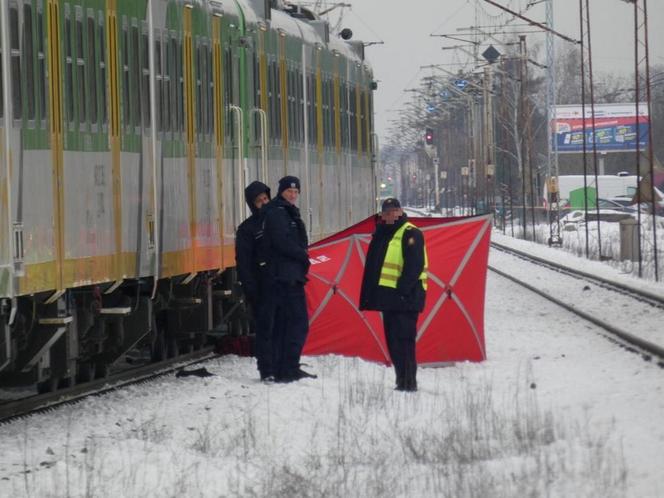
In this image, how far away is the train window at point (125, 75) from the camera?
1388cm

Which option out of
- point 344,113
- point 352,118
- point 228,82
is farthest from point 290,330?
point 352,118

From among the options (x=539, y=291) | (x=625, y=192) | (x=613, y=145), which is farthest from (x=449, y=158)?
(x=539, y=291)

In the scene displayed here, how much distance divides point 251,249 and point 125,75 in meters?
2.11

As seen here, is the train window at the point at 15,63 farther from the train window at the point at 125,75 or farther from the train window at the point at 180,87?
the train window at the point at 180,87

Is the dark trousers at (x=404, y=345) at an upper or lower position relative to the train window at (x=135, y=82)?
lower

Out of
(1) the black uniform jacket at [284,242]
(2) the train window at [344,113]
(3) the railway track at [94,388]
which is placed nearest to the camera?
(3) the railway track at [94,388]

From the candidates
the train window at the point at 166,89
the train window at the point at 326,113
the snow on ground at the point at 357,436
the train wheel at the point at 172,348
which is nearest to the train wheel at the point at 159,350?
the train wheel at the point at 172,348

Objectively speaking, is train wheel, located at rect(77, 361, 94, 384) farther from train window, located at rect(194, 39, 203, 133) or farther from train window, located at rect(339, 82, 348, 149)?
train window, located at rect(339, 82, 348, 149)

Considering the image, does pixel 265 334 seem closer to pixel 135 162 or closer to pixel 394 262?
pixel 394 262

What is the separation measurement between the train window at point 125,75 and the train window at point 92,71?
0.78 m

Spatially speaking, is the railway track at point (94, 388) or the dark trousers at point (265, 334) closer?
the railway track at point (94, 388)

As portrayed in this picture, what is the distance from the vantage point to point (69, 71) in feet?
40.9

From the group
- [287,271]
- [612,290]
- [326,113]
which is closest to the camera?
[287,271]

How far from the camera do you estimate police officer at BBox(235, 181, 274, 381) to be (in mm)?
15086
